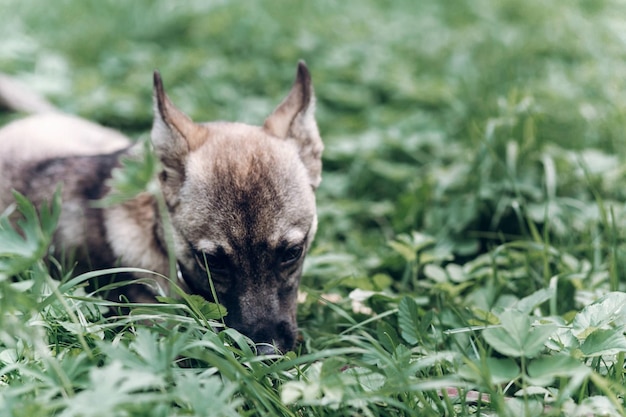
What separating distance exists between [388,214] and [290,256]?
61.6 inches

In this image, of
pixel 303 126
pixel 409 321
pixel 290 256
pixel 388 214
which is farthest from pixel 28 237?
pixel 388 214

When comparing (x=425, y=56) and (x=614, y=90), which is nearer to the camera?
(x=614, y=90)

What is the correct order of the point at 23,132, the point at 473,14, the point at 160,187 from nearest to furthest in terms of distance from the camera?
the point at 160,187 → the point at 23,132 → the point at 473,14

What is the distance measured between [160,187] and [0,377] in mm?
1006

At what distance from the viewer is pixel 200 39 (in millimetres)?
6816

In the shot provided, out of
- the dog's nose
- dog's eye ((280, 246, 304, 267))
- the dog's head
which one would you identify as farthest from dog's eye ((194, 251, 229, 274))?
the dog's nose

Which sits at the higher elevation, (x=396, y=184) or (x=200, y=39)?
(x=200, y=39)

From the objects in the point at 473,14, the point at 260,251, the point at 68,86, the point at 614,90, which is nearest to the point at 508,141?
the point at 614,90

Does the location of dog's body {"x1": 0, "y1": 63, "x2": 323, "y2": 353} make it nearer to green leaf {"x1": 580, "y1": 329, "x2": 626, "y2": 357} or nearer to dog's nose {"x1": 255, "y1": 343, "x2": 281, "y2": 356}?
dog's nose {"x1": 255, "y1": 343, "x2": 281, "y2": 356}

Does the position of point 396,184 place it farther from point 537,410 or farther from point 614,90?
point 537,410

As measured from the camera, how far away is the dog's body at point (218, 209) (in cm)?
266

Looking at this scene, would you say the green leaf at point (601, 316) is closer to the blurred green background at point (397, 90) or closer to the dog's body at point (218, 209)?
the blurred green background at point (397, 90)

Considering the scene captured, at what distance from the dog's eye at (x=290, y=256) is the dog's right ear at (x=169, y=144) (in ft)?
1.74

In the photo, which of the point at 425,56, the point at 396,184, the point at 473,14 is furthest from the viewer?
the point at 473,14
